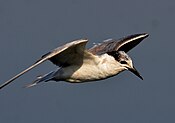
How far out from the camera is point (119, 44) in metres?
23.7

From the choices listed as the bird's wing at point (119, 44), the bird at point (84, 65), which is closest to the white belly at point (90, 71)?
the bird at point (84, 65)

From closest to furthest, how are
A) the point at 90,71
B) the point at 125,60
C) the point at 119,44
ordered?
1. the point at 90,71
2. the point at 125,60
3. the point at 119,44

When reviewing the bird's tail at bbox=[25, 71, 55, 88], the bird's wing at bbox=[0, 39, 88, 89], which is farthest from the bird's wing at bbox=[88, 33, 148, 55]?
the bird's tail at bbox=[25, 71, 55, 88]

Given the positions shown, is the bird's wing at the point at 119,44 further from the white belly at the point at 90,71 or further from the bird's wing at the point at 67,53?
the bird's wing at the point at 67,53

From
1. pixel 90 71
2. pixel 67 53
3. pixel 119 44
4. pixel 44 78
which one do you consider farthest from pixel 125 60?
pixel 44 78

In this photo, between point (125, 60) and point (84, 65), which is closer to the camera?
point (84, 65)

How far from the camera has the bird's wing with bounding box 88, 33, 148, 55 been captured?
23516 mm

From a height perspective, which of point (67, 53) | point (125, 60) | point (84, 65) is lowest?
point (125, 60)

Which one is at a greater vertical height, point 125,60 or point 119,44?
point 119,44

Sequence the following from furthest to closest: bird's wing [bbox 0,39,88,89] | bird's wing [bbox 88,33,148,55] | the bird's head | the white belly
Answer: bird's wing [bbox 88,33,148,55]
the bird's head
the white belly
bird's wing [bbox 0,39,88,89]

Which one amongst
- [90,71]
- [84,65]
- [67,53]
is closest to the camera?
[67,53]

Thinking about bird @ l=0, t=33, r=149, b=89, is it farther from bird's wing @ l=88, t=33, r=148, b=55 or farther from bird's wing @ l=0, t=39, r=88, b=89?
bird's wing @ l=88, t=33, r=148, b=55

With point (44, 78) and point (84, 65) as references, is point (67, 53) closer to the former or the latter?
point (84, 65)

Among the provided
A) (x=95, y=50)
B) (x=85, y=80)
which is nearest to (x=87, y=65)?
(x=85, y=80)
